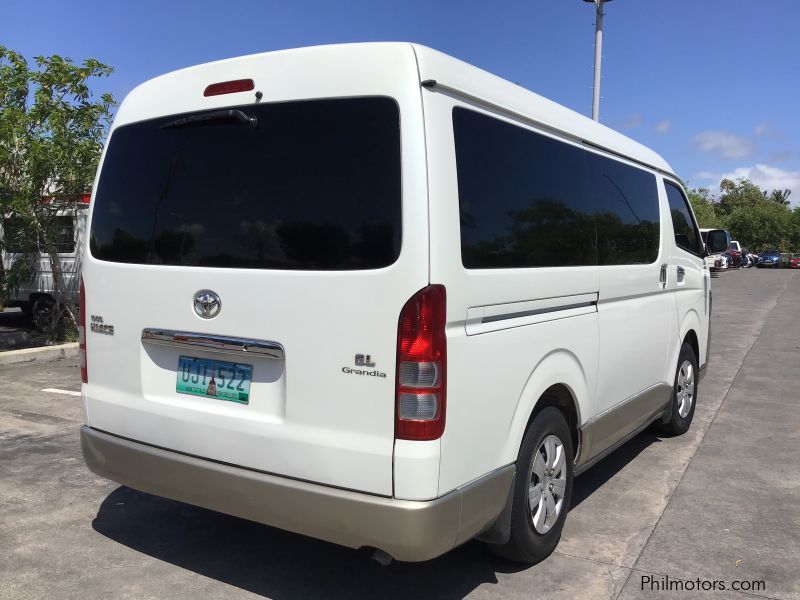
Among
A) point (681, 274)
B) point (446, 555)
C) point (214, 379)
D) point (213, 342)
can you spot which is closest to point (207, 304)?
point (213, 342)

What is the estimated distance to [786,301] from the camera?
70.7ft

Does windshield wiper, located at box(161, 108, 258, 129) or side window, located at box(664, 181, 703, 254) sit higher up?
windshield wiper, located at box(161, 108, 258, 129)

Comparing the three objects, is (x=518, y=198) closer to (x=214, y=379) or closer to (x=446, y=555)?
(x=214, y=379)

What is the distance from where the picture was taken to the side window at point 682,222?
565cm

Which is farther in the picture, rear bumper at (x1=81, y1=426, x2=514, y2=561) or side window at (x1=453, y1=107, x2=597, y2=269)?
side window at (x1=453, y1=107, x2=597, y2=269)

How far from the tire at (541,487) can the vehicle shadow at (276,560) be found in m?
0.18

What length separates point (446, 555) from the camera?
145 inches

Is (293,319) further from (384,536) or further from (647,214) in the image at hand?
(647,214)

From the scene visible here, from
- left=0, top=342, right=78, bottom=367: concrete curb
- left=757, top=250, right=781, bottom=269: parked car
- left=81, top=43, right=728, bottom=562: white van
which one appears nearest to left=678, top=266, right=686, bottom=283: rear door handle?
left=81, top=43, right=728, bottom=562: white van

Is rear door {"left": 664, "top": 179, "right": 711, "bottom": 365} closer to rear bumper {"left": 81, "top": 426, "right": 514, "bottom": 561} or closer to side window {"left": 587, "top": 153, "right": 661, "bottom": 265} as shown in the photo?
side window {"left": 587, "top": 153, "right": 661, "bottom": 265}

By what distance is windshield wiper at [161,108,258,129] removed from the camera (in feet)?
9.98

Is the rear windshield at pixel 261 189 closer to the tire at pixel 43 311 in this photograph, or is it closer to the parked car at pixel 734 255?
the tire at pixel 43 311

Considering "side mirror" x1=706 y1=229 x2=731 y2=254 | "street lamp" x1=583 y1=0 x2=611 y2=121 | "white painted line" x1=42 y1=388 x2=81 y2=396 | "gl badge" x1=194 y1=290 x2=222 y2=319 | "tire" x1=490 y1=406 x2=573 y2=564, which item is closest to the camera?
"gl badge" x1=194 y1=290 x2=222 y2=319

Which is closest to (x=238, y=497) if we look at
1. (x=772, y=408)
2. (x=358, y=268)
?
(x=358, y=268)
